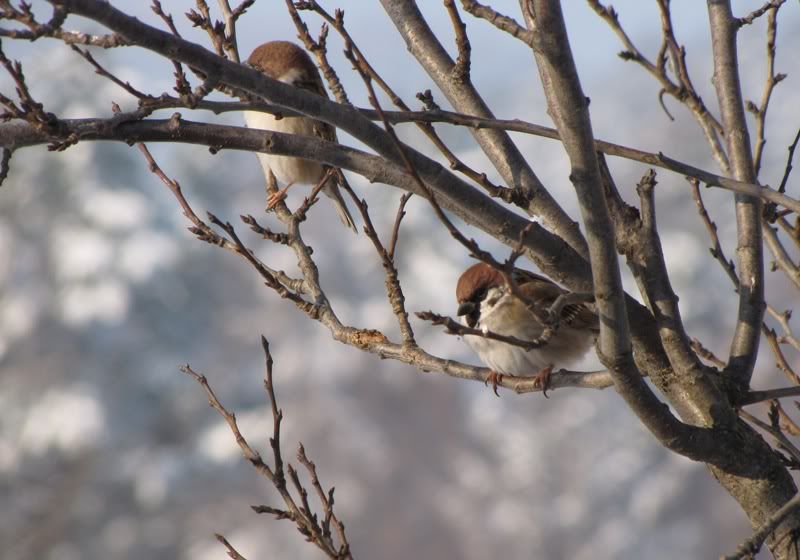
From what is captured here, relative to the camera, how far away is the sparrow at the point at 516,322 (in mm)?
3233

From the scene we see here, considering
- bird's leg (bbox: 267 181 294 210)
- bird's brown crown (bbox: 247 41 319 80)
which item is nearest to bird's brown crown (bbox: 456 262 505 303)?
bird's leg (bbox: 267 181 294 210)

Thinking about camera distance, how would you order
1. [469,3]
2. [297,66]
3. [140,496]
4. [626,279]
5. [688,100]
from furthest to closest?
[140,496] < [626,279] < [297,66] < [688,100] < [469,3]

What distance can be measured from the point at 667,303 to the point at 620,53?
906mm

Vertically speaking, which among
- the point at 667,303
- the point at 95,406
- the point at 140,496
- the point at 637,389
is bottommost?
the point at 637,389

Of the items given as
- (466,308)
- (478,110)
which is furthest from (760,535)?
(466,308)

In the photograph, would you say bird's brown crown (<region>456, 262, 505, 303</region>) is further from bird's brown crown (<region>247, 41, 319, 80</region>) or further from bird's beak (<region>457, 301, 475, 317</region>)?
bird's brown crown (<region>247, 41, 319, 80</region>)

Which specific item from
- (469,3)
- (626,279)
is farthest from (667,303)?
(626,279)

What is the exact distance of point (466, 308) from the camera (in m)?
3.65

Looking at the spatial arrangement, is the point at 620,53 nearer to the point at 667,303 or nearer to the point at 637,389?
the point at 667,303

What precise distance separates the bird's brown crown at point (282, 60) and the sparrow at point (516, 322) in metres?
1.69

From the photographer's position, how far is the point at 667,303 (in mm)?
2191

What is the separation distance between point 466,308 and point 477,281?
0.12 m

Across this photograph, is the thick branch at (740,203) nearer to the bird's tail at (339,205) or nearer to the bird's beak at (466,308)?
the bird's beak at (466,308)

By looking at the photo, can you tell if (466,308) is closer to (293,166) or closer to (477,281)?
(477,281)
